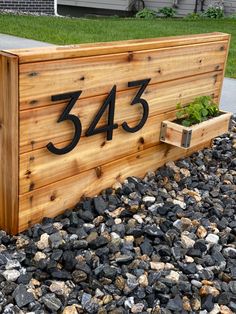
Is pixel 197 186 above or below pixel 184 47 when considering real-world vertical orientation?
below

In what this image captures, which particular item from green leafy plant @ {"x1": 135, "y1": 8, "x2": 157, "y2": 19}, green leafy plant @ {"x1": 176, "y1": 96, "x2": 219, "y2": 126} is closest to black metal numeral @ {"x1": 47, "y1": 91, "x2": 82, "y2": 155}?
green leafy plant @ {"x1": 176, "y1": 96, "x2": 219, "y2": 126}

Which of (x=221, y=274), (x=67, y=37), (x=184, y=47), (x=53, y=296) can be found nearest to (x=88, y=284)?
(x=53, y=296)

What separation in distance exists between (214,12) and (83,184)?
1316 cm

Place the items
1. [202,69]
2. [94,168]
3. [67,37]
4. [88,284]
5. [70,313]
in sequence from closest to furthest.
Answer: [70,313], [88,284], [94,168], [202,69], [67,37]

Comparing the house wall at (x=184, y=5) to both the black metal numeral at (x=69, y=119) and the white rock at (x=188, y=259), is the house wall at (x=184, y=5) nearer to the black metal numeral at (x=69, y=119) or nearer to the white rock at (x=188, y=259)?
the black metal numeral at (x=69, y=119)

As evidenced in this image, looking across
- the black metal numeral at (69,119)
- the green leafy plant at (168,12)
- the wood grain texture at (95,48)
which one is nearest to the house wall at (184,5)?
the green leafy plant at (168,12)

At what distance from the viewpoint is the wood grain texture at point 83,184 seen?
2.68 meters

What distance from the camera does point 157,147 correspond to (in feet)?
11.7

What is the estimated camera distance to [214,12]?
48.9 ft

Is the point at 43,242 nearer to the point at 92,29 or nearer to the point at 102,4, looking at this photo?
the point at 92,29

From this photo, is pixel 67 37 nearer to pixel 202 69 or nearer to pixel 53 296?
pixel 202 69

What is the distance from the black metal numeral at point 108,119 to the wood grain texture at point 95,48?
0.83 ft

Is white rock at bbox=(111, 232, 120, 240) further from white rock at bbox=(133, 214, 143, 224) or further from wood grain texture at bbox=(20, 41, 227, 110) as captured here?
wood grain texture at bbox=(20, 41, 227, 110)

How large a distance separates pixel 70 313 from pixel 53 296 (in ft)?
0.43
